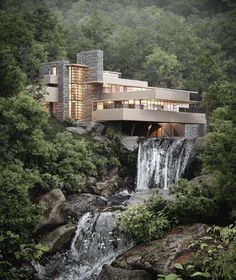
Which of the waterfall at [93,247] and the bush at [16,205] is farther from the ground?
the bush at [16,205]

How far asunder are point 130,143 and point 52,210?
1344cm

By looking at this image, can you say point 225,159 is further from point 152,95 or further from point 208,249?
point 152,95

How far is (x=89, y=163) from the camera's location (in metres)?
27.2

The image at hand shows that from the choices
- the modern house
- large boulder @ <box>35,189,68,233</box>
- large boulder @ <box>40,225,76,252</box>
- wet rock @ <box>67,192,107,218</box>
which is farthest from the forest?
the modern house

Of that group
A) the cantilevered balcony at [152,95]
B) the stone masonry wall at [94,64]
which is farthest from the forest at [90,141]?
the stone masonry wall at [94,64]

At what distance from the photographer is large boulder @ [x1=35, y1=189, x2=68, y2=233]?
19.2 m

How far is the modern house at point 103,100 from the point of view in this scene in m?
35.8

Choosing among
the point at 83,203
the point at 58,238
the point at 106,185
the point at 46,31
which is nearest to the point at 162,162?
the point at 106,185

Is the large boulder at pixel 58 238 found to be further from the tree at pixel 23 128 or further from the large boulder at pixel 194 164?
the large boulder at pixel 194 164

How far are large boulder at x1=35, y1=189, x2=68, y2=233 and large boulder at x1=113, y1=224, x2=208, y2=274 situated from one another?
4.53 m

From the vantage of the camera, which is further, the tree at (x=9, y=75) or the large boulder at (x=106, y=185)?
the tree at (x=9, y=75)

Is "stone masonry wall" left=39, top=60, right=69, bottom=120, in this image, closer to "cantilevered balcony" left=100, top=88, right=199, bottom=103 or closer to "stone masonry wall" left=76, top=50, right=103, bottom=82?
"stone masonry wall" left=76, top=50, right=103, bottom=82

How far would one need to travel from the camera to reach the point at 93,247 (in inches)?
730

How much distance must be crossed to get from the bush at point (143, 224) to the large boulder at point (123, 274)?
271 centimetres
